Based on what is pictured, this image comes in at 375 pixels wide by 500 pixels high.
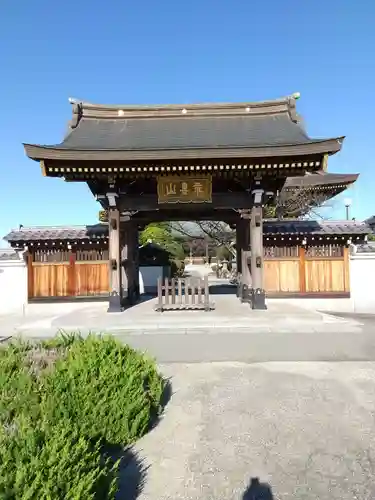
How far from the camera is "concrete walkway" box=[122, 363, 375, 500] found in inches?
110

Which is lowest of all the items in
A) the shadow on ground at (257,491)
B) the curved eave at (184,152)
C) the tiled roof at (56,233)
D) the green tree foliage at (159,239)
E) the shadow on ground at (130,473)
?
the shadow on ground at (257,491)

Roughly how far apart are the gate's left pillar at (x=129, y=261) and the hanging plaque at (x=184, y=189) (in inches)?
78.6

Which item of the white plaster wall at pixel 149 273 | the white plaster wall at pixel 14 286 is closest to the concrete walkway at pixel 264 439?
the white plaster wall at pixel 14 286

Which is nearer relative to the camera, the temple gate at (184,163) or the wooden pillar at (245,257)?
the temple gate at (184,163)

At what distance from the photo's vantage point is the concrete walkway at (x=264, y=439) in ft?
9.14

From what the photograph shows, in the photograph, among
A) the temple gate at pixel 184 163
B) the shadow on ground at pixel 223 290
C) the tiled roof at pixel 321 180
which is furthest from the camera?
the tiled roof at pixel 321 180

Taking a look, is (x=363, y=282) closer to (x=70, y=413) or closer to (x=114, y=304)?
(x=114, y=304)

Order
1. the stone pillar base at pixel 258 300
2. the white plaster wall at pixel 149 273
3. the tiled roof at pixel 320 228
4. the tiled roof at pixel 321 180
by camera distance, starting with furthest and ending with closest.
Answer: the white plaster wall at pixel 149 273 < the tiled roof at pixel 321 180 < the tiled roof at pixel 320 228 < the stone pillar base at pixel 258 300

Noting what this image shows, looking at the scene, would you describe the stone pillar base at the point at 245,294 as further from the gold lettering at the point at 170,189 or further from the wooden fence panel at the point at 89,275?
the wooden fence panel at the point at 89,275

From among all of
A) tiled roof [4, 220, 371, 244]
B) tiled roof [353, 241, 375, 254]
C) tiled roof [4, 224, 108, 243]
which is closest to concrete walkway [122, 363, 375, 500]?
tiled roof [4, 220, 371, 244]

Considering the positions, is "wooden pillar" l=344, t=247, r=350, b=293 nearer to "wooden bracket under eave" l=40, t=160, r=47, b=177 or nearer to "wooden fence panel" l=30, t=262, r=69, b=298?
"wooden fence panel" l=30, t=262, r=69, b=298

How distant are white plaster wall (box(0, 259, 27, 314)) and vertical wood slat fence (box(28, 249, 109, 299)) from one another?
1.08 feet

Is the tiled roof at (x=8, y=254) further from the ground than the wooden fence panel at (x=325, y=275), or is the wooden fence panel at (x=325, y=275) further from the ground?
the tiled roof at (x=8, y=254)

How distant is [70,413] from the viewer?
9.97 feet
